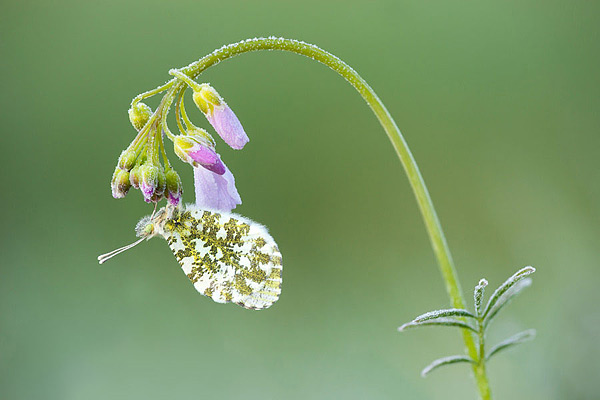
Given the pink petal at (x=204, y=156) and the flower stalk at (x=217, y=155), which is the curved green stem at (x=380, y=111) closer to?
the flower stalk at (x=217, y=155)

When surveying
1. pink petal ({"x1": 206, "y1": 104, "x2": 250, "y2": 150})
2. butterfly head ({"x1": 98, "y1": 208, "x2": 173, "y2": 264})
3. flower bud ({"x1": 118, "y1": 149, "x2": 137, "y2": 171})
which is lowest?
butterfly head ({"x1": 98, "y1": 208, "x2": 173, "y2": 264})

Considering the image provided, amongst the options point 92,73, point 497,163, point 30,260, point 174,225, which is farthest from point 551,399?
point 92,73

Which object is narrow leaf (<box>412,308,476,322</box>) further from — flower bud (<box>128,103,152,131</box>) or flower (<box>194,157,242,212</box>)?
flower bud (<box>128,103,152,131</box>)

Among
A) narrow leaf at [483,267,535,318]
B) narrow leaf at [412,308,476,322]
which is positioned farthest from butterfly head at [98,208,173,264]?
narrow leaf at [483,267,535,318]

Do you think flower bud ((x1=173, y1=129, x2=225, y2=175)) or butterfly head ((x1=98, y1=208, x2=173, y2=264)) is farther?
butterfly head ((x1=98, y1=208, x2=173, y2=264))

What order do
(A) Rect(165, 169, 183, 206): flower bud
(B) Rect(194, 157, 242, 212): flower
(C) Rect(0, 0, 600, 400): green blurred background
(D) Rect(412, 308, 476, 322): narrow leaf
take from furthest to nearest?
(C) Rect(0, 0, 600, 400): green blurred background < (B) Rect(194, 157, 242, 212): flower < (A) Rect(165, 169, 183, 206): flower bud < (D) Rect(412, 308, 476, 322): narrow leaf

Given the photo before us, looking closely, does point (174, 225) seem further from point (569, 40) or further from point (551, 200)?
point (569, 40)
